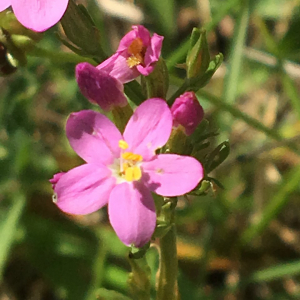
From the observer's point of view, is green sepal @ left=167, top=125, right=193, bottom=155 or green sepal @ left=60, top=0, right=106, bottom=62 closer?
green sepal @ left=167, top=125, right=193, bottom=155

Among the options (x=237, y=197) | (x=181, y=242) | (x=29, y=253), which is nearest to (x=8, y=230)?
(x=29, y=253)

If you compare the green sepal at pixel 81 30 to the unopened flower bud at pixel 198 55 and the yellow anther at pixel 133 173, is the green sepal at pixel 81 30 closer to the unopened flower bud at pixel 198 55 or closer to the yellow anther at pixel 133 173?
the unopened flower bud at pixel 198 55

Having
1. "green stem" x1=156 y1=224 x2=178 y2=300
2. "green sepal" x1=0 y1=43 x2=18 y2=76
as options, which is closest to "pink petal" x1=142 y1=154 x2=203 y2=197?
"green stem" x1=156 y1=224 x2=178 y2=300

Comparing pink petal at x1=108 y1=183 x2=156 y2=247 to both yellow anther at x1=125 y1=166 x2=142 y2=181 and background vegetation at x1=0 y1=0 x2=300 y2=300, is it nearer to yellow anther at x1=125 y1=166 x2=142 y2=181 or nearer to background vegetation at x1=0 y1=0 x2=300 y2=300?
yellow anther at x1=125 y1=166 x2=142 y2=181

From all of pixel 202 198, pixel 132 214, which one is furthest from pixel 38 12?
pixel 202 198

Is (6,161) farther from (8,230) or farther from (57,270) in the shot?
(57,270)

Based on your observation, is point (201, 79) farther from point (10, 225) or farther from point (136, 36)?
point (10, 225)
